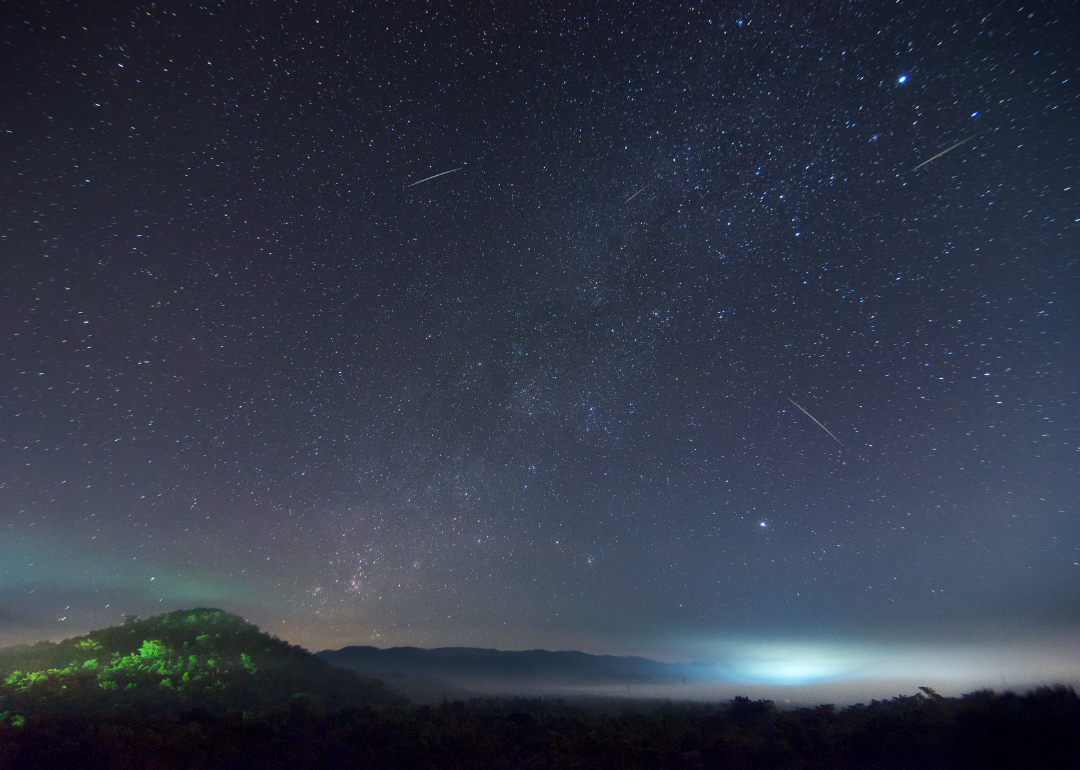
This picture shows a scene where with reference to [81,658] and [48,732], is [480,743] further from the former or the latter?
[81,658]

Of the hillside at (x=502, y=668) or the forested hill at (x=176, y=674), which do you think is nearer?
the forested hill at (x=176, y=674)

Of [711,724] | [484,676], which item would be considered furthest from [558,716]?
[484,676]

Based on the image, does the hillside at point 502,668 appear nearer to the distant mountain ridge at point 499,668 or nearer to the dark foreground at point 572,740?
the distant mountain ridge at point 499,668

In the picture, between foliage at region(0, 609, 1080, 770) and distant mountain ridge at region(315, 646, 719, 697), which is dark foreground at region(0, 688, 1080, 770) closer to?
foliage at region(0, 609, 1080, 770)

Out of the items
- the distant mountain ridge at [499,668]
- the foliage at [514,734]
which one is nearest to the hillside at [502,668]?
the distant mountain ridge at [499,668]

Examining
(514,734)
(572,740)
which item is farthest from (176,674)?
(572,740)

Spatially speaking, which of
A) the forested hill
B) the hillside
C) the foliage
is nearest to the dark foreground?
the foliage

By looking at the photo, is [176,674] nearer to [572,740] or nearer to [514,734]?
[514,734]
